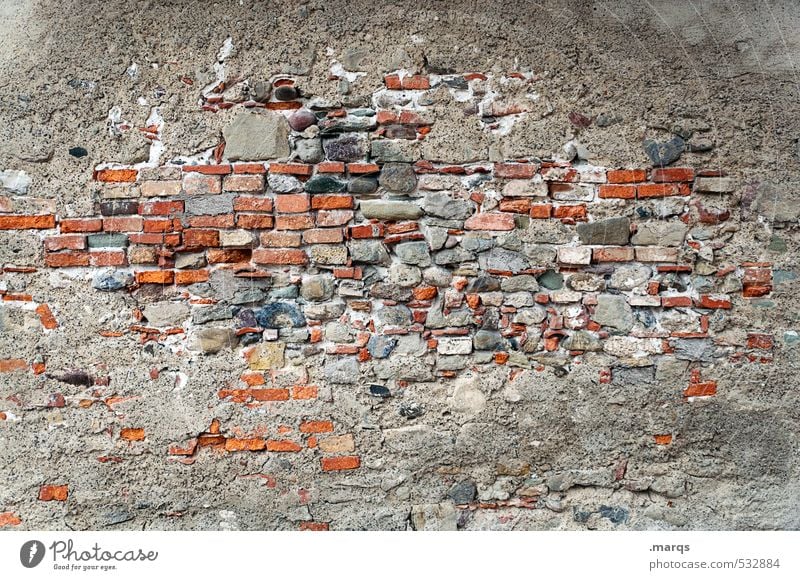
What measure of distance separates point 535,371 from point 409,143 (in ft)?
3.34

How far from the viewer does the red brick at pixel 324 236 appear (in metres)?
2.14

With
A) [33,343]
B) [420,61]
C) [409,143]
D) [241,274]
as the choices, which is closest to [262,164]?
[241,274]

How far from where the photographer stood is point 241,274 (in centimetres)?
214

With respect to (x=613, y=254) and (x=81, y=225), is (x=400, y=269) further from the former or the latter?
(x=81, y=225)

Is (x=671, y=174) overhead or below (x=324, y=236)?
overhead

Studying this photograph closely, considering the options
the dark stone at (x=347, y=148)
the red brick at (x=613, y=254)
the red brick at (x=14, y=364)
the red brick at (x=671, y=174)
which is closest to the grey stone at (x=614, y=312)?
the red brick at (x=613, y=254)

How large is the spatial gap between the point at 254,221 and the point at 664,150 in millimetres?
1617

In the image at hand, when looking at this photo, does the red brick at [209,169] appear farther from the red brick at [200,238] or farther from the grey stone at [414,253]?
the grey stone at [414,253]

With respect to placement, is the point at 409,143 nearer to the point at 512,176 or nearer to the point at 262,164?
the point at 512,176

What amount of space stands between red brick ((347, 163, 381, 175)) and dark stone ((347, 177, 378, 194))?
3 cm

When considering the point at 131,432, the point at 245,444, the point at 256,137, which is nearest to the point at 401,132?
the point at 256,137

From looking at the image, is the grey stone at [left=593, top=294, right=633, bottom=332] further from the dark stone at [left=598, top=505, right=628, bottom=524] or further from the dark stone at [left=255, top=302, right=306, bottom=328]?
the dark stone at [left=255, top=302, right=306, bottom=328]

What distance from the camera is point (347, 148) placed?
2.14 meters

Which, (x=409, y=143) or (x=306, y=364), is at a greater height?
(x=409, y=143)
